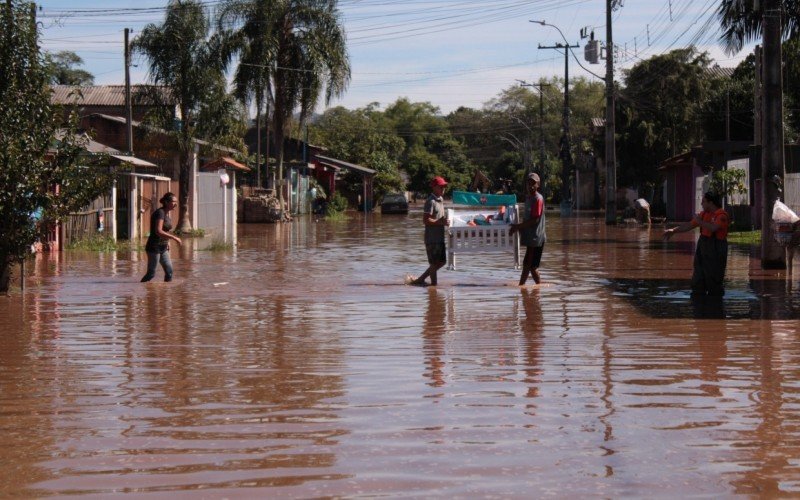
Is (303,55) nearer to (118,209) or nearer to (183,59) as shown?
(183,59)

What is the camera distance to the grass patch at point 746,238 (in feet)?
96.5

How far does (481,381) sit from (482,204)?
12.6m

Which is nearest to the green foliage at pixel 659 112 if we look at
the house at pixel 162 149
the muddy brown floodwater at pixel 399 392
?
the house at pixel 162 149

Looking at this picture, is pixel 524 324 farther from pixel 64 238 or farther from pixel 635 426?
pixel 64 238

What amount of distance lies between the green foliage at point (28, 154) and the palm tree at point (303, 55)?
118 ft

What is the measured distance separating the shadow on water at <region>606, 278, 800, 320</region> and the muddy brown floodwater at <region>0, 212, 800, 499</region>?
8cm

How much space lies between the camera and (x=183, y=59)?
3847 centimetres

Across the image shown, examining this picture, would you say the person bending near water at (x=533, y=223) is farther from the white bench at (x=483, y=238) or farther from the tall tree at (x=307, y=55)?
the tall tree at (x=307, y=55)

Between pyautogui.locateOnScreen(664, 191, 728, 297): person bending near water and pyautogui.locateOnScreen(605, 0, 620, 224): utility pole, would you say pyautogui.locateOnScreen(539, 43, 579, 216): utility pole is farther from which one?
pyautogui.locateOnScreen(664, 191, 728, 297): person bending near water

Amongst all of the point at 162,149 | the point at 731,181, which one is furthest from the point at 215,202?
the point at 731,181

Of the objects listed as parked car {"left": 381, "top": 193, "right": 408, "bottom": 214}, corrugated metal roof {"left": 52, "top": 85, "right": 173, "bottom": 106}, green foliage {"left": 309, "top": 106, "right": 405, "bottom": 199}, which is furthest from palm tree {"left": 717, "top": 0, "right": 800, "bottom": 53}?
green foliage {"left": 309, "top": 106, "right": 405, "bottom": 199}

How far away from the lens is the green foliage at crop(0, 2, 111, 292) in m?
16.1

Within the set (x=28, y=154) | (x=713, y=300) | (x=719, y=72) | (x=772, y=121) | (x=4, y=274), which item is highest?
(x=719, y=72)

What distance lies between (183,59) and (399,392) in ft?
103
